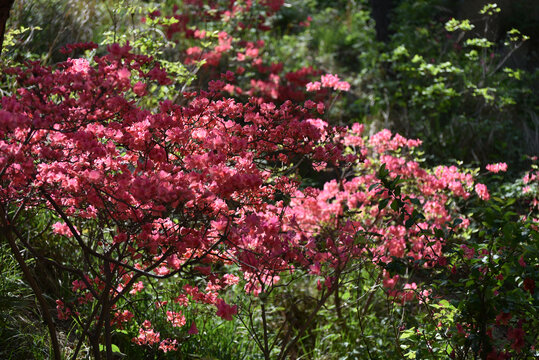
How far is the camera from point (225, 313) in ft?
8.07

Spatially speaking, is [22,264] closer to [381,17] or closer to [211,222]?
[211,222]

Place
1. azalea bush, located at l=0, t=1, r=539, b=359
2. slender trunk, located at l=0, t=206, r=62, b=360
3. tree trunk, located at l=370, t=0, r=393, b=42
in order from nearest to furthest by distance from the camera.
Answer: azalea bush, located at l=0, t=1, r=539, b=359
slender trunk, located at l=0, t=206, r=62, b=360
tree trunk, located at l=370, t=0, r=393, b=42

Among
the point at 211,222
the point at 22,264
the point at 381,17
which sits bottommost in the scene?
the point at 22,264

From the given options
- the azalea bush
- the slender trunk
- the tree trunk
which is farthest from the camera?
the tree trunk

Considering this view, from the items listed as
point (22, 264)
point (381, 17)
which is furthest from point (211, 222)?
point (381, 17)

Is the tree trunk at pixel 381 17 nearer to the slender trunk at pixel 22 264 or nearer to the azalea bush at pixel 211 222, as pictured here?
the azalea bush at pixel 211 222

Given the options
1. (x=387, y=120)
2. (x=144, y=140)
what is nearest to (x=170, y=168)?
(x=144, y=140)

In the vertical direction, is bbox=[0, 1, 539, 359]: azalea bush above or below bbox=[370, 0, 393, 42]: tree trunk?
below

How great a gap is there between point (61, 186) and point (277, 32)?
27.6 ft

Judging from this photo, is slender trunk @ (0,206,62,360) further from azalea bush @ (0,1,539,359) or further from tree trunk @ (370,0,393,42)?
tree trunk @ (370,0,393,42)

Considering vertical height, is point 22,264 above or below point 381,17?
below

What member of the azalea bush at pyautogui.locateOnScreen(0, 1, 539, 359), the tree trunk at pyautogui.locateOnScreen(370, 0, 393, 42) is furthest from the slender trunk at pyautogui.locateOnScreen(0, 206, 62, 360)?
the tree trunk at pyautogui.locateOnScreen(370, 0, 393, 42)

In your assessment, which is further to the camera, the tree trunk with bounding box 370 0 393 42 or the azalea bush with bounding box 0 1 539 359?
the tree trunk with bounding box 370 0 393 42

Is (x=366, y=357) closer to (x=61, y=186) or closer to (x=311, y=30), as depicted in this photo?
(x=61, y=186)
